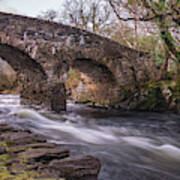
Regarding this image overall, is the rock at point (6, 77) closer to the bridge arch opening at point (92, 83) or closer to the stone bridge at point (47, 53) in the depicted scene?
the bridge arch opening at point (92, 83)

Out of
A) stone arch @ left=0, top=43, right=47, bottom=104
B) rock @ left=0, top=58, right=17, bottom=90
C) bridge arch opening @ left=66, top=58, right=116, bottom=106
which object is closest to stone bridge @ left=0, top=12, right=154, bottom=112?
stone arch @ left=0, top=43, right=47, bottom=104

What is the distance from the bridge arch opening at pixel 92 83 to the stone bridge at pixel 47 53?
0.36ft

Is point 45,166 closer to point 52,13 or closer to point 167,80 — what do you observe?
point 167,80

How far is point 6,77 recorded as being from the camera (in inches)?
720

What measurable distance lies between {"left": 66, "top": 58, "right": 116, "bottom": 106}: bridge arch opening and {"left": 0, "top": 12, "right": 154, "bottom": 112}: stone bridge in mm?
110

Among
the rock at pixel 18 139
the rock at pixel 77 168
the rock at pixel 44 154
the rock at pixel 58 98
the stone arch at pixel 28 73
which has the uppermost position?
the stone arch at pixel 28 73

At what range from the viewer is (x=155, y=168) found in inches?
101

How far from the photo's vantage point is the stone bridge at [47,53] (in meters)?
7.13

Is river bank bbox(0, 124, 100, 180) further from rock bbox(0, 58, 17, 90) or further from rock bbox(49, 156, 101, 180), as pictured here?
rock bbox(0, 58, 17, 90)

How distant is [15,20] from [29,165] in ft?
21.0

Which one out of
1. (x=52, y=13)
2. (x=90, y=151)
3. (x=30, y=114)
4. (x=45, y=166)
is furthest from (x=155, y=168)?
(x=52, y=13)

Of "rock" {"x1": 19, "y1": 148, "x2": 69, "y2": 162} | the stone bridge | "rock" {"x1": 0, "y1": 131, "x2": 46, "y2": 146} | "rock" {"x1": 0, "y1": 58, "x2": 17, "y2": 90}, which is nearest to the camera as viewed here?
"rock" {"x1": 19, "y1": 148, "x2": 69, "y2": 162}

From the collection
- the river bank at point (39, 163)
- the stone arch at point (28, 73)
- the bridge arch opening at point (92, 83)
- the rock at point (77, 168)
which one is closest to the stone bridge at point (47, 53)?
the stone arch at point (28, 73)

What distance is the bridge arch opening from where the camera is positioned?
32.7 ft
